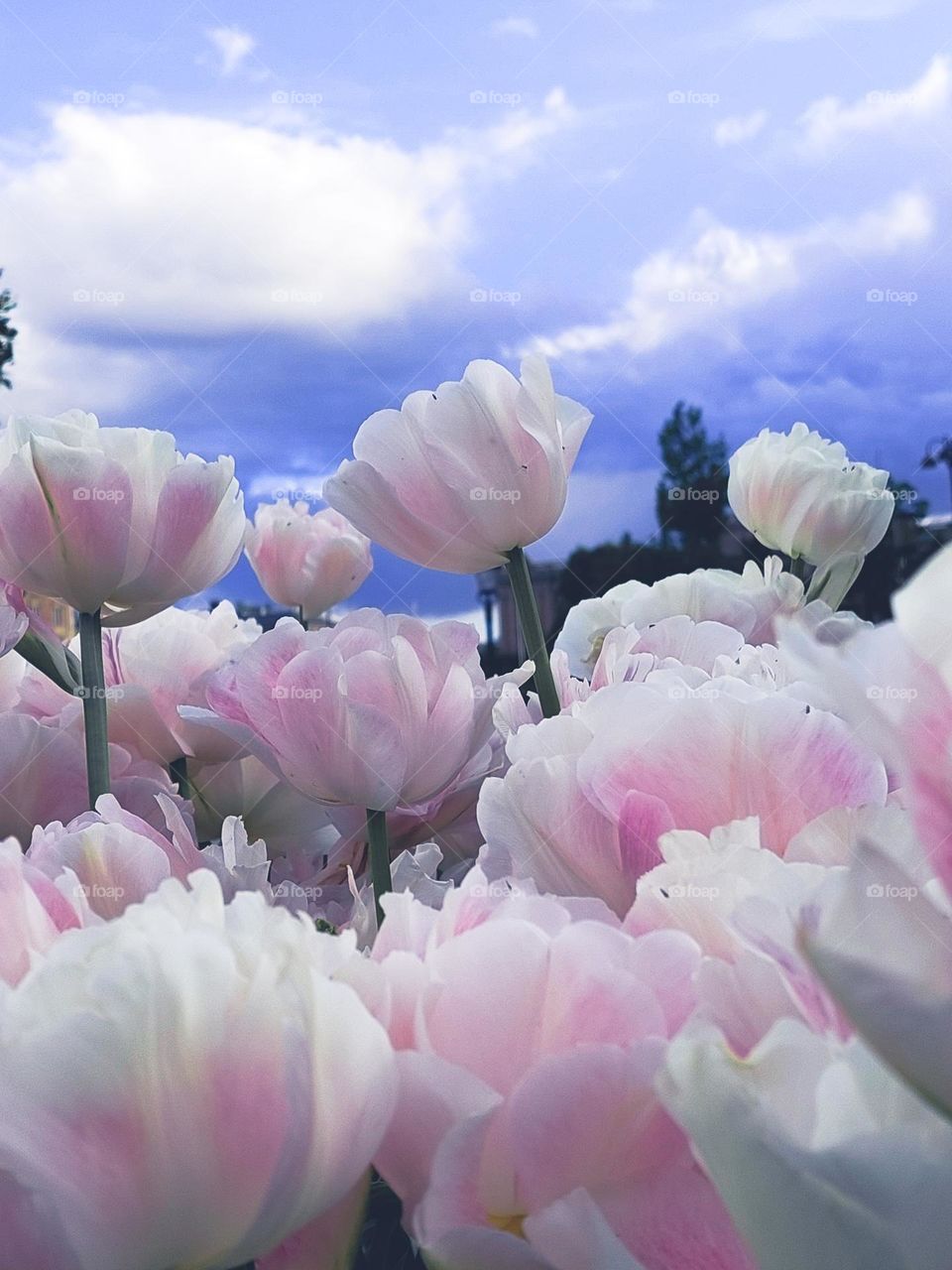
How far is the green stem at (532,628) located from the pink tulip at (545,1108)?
212 millimetres

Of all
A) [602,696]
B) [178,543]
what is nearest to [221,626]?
[178,543]

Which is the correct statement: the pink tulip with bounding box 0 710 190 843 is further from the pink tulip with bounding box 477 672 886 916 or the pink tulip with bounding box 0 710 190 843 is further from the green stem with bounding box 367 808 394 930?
the pink tulip with bounding box 477 672 886 916

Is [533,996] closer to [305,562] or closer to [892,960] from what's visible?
[892,960]

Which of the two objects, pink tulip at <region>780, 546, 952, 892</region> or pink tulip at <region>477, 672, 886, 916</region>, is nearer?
Result: pink tulip at <region>780, 546, 952, 892</region>

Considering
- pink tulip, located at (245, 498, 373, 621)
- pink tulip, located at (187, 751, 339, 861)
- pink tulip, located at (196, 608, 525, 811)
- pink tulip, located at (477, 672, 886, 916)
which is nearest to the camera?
pink tulip, located at (477, 672, 886, 916)

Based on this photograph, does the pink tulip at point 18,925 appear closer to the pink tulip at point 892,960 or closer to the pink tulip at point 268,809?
the pink tulip at point 892,960

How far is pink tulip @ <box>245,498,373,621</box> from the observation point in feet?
3.82

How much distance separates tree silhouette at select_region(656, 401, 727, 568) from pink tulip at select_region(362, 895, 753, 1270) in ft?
2.05

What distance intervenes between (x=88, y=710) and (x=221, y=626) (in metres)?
0.12

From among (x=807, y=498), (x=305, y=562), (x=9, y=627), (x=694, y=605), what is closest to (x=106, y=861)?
(x=9, y=627)

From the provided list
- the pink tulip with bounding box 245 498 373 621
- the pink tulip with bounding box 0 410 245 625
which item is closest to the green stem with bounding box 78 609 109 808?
the pink tulip with bounding box 0 410 245 625

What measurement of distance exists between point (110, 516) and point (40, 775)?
10 centimetres

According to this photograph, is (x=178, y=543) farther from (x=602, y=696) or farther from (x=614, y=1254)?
(x=614, y=1254)

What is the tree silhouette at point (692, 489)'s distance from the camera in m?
0.89
